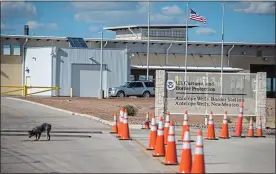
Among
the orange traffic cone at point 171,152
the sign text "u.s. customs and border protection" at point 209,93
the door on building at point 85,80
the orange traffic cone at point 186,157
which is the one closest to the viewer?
the orange traffic cone at point 186,157

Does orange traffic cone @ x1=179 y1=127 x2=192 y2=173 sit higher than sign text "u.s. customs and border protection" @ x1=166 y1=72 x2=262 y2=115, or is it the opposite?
sign text "u.s. customs and border protection" @ x1=166 y1=72 x2=262 y2=115

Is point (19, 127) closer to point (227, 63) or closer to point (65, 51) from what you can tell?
point (65, 51)

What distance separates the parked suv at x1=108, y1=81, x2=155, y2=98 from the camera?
50.2 metres

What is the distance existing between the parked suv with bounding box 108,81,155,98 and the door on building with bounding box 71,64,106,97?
12.2ft

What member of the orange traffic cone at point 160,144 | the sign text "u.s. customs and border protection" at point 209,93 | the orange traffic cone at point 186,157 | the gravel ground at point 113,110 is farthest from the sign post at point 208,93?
the orange traffic cone at point 186,157

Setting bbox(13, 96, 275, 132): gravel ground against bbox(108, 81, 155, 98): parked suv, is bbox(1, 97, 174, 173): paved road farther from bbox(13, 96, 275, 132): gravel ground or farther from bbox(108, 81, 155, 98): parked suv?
bbox(108, 81, 155, 98): parked suv

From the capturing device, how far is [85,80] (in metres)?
55.4

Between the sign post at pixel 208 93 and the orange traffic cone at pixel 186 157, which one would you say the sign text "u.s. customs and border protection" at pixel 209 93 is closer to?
the sign post at pixel 208 93

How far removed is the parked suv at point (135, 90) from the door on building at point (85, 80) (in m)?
3.72

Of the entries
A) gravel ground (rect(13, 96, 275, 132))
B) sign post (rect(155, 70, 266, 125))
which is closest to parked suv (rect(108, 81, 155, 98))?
gravel ground (rect(13, 96, 275, 132))

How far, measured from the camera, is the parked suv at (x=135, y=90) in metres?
50.2

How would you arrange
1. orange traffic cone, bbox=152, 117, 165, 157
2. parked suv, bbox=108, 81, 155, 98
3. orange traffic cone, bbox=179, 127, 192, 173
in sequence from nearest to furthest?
orange traffic cone, bbox=179, 127, 192, 173, orange traffic cone, bbox=152, 117, 165, 157, parked suv, bbox=108, 81, 155, 98

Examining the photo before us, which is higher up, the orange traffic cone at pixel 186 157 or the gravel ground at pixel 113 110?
Result: the orange traffic cone at pixel 186 157

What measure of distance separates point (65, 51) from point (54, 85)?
147 inches
